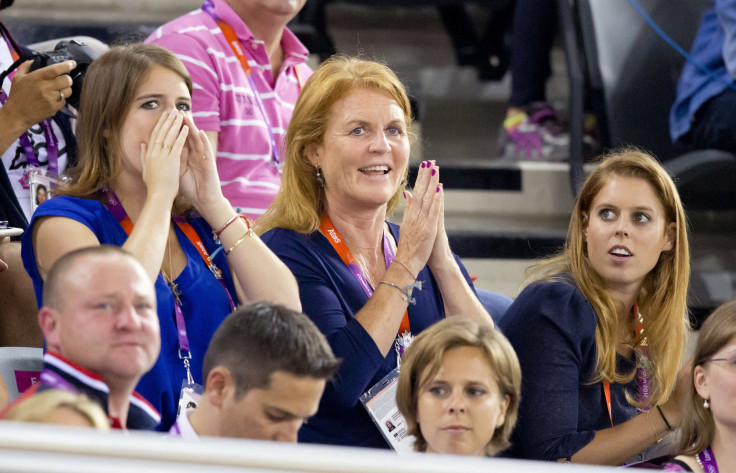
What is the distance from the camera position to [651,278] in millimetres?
2082

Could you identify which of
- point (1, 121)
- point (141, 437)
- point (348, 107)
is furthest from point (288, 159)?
point (141, 437)

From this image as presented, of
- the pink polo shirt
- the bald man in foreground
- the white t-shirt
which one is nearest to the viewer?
the bald man in foreground

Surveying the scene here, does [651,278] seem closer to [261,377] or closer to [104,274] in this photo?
[261,377]

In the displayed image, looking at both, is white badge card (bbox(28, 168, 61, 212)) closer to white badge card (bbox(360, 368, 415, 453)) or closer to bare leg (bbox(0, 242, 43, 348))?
bare leg (bbox(0, 242, 43, 348))

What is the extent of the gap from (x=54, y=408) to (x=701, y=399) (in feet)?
3.58

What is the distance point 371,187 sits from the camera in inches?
76.7

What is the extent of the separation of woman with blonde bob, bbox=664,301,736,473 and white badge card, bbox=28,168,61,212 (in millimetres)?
1304

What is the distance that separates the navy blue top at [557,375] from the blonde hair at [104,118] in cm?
80

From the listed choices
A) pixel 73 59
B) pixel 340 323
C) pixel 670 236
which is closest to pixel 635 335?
pixel 670 236

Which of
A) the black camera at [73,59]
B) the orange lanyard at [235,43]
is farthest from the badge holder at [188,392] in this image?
the orange lanyard at [235,43]

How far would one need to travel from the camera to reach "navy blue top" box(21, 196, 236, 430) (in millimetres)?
1654

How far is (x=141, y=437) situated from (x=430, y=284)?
1.17m

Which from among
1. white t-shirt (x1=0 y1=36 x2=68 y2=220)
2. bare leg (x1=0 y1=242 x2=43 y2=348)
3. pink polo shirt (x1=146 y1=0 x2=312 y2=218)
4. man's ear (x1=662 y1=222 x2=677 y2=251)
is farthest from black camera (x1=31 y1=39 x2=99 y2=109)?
man's ear (x1=662 y1=222 x2=677 y2=251)

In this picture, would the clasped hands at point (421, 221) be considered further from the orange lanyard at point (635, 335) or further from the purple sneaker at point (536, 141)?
the purple sneaker at point (536, 141)
